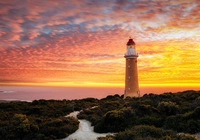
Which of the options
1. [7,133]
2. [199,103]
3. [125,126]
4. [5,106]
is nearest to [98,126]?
[125,126]

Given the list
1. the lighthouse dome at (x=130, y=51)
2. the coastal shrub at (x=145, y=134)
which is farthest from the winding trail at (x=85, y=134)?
the lighthouse dome at (x=130, y=51)

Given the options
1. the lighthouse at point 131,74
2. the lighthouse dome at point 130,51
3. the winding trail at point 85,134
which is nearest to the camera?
the winding trail at point 85,134

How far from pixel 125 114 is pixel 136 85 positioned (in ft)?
58.3

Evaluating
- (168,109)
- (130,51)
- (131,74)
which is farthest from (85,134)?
(130,51)

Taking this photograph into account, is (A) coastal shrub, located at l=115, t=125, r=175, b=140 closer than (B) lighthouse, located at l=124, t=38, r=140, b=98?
Yes

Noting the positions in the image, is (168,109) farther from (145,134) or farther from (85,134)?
(85,134)

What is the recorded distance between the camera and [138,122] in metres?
12.7

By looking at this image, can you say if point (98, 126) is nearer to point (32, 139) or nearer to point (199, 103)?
point (32, 139)

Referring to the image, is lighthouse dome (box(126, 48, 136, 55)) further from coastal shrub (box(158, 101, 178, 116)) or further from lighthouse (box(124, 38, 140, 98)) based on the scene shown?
coastal shrub (box(158, 101, 178, 116))

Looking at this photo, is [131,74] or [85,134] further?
[131,74]

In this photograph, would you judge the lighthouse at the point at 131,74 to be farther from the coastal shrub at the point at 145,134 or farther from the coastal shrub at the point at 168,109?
the coastal shrub at the point at 145,134

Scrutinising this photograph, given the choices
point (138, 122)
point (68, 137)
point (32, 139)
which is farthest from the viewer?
point (138, 122)

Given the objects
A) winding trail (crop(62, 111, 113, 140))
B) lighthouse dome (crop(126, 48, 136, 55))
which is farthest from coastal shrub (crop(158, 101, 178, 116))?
lighthouse dome (crop(126, 48, 136, 55))

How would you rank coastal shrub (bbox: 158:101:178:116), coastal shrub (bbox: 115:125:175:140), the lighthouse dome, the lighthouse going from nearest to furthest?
coastal shrub (bbox: 115:125:175:140) < coastal shrub (bbox: 158:101:178:116) < the lighthouse < the lighthouse dome
